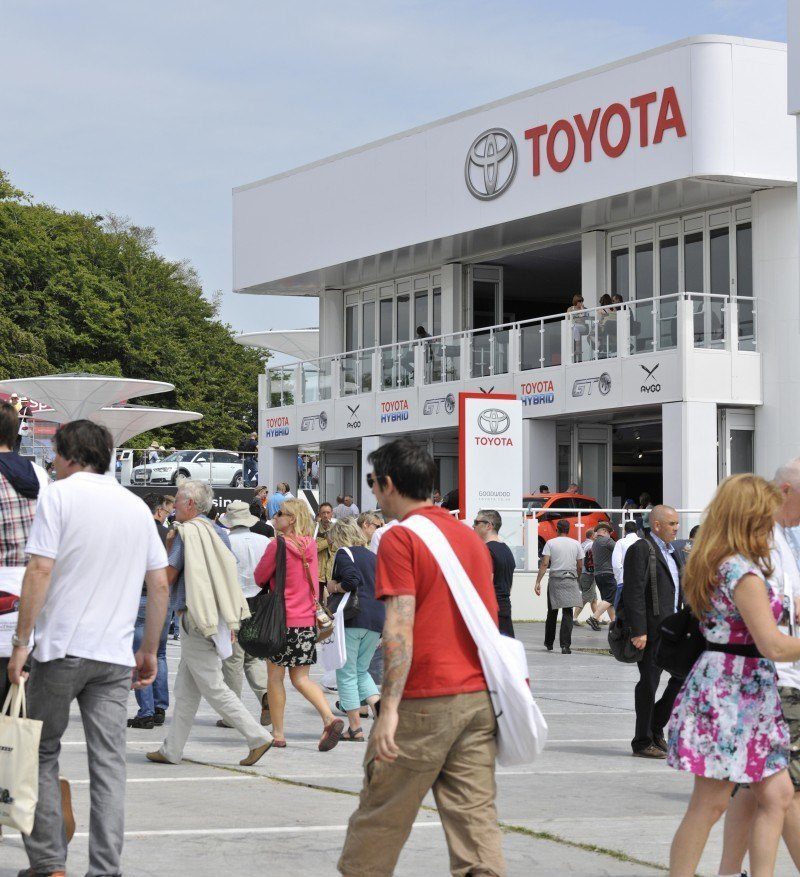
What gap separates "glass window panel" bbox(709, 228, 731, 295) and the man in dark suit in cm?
2331

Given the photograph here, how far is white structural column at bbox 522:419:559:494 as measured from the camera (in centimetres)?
3509

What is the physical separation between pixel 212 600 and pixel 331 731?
4.89 feet

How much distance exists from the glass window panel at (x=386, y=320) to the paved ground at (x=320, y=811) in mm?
32283

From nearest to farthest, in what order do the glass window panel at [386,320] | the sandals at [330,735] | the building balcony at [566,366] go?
the sandals at [330,735] < the building balcony at [566,366] < the glass window panel at [386,320]

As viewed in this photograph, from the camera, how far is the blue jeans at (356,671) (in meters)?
11.7

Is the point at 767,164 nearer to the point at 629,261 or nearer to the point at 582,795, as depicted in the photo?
the point at 629,261

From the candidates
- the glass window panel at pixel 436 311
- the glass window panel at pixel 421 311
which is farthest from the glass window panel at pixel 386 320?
the glass window panel at pixel 436 311

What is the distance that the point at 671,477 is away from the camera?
31531mm

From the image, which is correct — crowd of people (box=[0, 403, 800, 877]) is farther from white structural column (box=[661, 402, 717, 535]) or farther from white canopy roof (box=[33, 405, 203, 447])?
white canopy roof (box=[33, 405, 203, 447])

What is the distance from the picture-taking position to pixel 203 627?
986cm

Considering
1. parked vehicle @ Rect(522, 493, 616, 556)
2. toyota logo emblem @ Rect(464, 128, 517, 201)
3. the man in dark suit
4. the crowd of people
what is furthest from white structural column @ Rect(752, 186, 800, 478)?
the crowd of people

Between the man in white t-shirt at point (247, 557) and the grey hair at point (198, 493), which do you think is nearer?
the grey hair at point (198, 493)

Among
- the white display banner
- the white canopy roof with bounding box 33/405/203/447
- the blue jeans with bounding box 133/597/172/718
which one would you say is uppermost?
the white canopy roof with bounding box 33/405/203/447

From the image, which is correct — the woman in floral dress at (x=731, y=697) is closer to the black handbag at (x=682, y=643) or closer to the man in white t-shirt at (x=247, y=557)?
the black handbag at (x=682, y=643)
